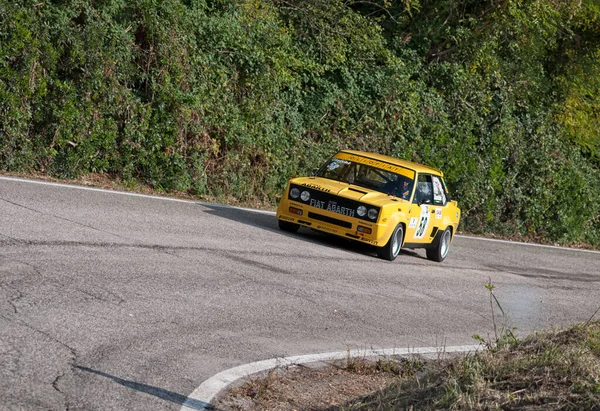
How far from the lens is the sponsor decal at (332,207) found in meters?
14.0

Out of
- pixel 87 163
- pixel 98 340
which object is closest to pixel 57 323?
pixel 98 340

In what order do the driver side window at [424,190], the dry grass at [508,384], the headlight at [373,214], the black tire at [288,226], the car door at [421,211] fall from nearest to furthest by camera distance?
the dry grass at [508,384]
the headlight at [373,214]
the black tire at [288,226]
the car door at [421,211]
the driver side window at [424,190]

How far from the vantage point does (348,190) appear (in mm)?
14414

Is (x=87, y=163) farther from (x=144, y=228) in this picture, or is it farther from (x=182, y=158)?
(x=144, y=228)

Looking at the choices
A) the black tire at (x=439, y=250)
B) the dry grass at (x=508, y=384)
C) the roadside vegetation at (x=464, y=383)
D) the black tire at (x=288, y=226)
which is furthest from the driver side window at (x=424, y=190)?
the dry grass at (x=508, y=384)

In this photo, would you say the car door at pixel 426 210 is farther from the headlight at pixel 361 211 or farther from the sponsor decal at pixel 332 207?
the sponsor decal at pixel 332 207

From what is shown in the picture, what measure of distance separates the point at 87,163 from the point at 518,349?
33.5ft

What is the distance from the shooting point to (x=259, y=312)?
9.04 meters

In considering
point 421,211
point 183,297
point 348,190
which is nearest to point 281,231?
point 348,190

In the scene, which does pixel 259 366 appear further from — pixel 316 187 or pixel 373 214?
pixel 316 187

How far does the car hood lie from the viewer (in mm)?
14062

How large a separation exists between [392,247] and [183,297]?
6.05 m

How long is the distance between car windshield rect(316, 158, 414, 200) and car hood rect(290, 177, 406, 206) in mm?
228

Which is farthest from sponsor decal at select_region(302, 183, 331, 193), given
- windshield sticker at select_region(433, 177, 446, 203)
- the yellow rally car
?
windshield sticker at select_region(433, 177, 446, 203)
